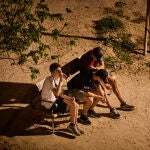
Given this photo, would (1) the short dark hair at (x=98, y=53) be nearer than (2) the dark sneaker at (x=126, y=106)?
Yes

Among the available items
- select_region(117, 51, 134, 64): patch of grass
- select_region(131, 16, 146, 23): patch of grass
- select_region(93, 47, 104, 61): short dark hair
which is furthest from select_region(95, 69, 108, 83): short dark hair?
select_region(131, 16, 146, 23): patch of grass

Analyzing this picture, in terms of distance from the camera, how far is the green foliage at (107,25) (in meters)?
13.7

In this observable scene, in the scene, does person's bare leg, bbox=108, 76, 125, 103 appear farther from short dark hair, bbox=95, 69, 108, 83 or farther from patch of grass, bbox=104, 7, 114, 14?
patch of grass, bbox=104, 7, 114, 14

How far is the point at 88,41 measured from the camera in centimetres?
1313

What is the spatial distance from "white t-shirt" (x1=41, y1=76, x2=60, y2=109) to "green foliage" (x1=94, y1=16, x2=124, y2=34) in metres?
5.38

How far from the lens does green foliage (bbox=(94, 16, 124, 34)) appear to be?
44.9 feet

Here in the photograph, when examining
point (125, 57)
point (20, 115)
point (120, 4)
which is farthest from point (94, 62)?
point (120, 4)

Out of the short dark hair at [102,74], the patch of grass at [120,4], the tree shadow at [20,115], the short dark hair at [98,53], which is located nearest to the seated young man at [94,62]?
the short dark hair at [98,53]

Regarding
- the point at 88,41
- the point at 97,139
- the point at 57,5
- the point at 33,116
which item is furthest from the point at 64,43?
the point at 97,139

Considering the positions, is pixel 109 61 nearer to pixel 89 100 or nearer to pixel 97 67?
pixel 97 67

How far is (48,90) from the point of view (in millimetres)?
8695

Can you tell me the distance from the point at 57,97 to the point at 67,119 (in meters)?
0.89

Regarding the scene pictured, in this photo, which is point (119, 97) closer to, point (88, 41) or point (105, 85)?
point (105, 85)

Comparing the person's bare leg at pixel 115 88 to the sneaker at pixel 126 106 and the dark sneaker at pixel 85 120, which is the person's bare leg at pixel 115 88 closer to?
the sneaker at pixel 126 106
